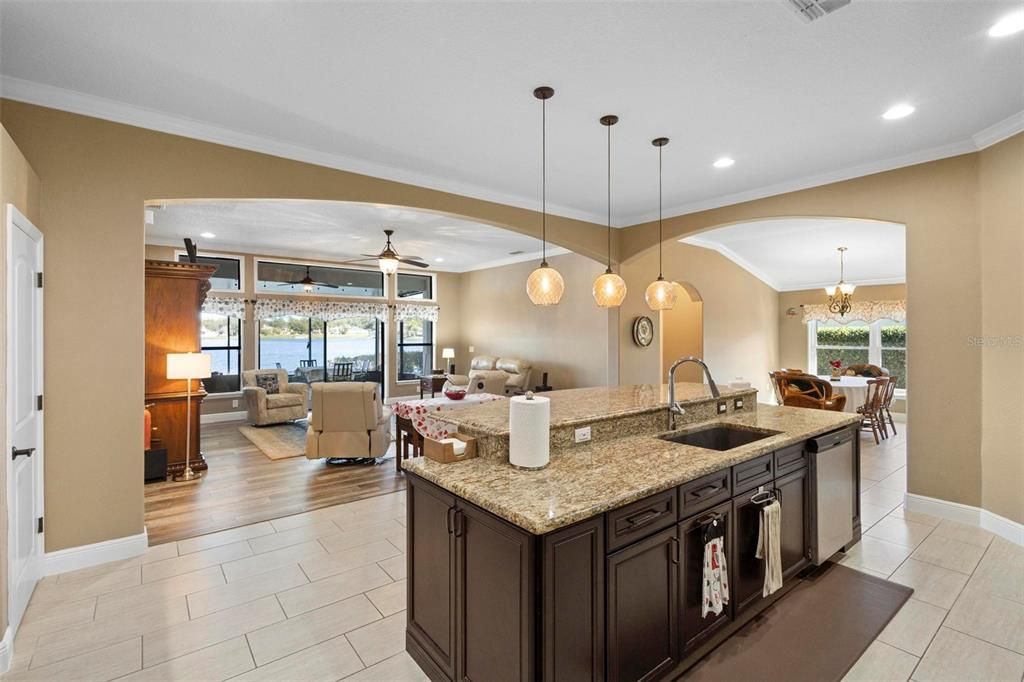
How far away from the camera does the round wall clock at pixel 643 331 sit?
6.75 metres

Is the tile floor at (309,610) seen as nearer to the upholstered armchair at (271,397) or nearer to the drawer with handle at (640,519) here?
the drawer with handle at (640,519)

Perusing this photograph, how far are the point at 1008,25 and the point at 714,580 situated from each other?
305 centimetres

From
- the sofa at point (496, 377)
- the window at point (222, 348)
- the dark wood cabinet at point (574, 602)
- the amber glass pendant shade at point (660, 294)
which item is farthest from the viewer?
the window at point (222, 348)

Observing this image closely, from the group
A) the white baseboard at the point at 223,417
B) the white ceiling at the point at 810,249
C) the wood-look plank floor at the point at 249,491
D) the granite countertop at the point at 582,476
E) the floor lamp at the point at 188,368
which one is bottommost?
the wood-look plank floor at the point at 249,491

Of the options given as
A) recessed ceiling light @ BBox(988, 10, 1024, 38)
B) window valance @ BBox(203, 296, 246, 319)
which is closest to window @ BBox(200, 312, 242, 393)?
window valance @ BBox(203, 296, 246, 319)

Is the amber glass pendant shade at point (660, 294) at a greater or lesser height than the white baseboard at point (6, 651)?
greater

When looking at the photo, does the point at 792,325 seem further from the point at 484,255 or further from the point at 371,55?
the point at 371,55

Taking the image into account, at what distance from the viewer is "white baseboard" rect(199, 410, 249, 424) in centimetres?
791

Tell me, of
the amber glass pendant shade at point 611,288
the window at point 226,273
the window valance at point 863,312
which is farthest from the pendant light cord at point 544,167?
the window valance at point 863,312

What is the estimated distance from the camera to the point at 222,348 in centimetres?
835

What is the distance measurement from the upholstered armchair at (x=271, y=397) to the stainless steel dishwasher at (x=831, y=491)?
7.32 meters

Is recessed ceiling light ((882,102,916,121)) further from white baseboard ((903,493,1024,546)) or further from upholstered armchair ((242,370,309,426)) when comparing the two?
upholstered armchair ((242,370,309,426))

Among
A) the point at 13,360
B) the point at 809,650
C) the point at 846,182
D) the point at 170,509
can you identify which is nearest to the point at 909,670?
the point at 809,650

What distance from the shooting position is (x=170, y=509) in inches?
158
